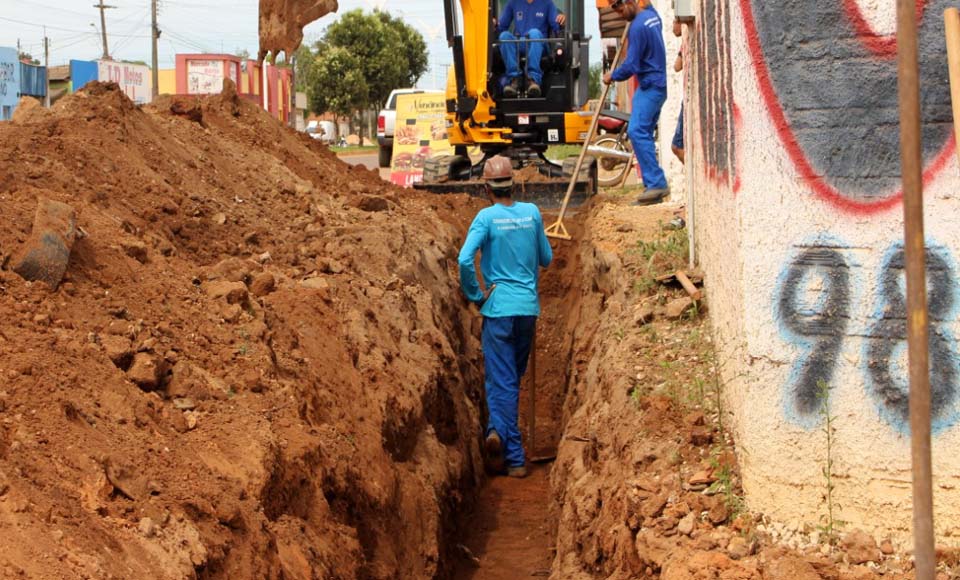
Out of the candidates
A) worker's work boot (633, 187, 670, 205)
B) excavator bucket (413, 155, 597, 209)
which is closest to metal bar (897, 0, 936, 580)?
worker's work boot (633, 187, 670, 205)

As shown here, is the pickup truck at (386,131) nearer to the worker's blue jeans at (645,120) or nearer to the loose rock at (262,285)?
the worker's blue jeans at (645,120)

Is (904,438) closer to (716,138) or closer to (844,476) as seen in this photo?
(844,476)

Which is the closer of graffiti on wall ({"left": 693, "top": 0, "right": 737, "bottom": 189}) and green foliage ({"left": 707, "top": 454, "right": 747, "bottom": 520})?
green foliage ({"left": 707, "top": 454, "right": 747, "bottom": 520})

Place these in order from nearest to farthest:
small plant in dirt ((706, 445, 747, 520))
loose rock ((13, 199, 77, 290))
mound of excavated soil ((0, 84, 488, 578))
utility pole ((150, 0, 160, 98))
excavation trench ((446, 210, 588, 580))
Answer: mound of excavated soil ((0, 84, 488, 578)) → small plant in dirt ((706, 445, 747, 520)) → loose rock ((13, 199, 77, 290)) → excavation trench ((446, 210, 588, 580)) → utility pole ((150, 0, 160, 98))

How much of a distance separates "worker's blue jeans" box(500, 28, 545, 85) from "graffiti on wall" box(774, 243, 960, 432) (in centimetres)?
1053

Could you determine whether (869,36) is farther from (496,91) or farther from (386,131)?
(386,131)

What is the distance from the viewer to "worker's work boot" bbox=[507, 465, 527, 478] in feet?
30.2

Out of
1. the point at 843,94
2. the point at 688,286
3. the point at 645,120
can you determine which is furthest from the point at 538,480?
the point at 843,94

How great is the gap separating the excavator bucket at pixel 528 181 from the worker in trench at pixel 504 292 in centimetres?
448

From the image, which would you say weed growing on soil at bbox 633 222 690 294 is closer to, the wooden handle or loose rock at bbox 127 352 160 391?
the wooden handle

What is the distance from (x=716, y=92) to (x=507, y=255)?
339 cm

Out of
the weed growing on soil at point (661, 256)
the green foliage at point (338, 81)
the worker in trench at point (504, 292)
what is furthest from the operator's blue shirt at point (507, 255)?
the green foliage at point (338, 81)

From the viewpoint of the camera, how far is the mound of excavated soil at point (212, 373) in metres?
4.31

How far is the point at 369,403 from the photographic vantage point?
6676 mm
